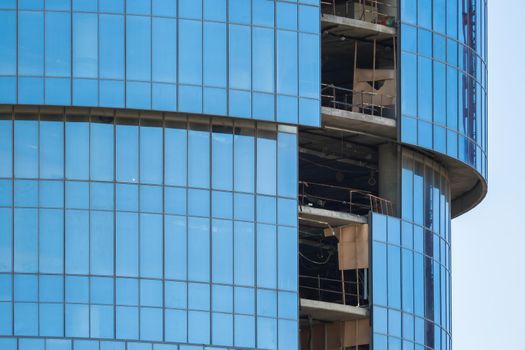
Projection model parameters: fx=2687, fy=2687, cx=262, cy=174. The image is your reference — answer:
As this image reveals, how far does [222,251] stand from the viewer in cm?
11338

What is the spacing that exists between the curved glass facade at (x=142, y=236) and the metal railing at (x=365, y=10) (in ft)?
26.2

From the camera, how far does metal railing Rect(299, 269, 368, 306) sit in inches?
4624

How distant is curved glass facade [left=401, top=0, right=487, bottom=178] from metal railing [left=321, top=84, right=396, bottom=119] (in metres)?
0.90

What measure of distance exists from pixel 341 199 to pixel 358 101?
596 centimetres

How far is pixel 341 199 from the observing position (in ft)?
407

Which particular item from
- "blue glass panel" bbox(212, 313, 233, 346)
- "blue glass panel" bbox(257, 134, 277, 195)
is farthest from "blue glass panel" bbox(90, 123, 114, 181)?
"blue glass panel" bbox(212, 313, 233, 346)

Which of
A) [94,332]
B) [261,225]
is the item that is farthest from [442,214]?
[94,332]

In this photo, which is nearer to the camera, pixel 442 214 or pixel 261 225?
pixel 261 225

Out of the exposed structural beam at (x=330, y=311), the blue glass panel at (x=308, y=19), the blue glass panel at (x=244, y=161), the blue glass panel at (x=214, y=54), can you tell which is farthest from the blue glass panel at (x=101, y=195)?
the blue glass panel at (x=308, y=19)

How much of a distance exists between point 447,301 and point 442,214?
157 inches

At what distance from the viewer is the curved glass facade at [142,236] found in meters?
111

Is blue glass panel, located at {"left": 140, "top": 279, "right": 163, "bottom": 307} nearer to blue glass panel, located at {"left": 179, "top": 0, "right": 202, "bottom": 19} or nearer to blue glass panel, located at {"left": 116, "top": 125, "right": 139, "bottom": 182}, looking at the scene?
blue glass panel, located at {"left": 116, "top": 125, "right": 139, "bottom": 182}

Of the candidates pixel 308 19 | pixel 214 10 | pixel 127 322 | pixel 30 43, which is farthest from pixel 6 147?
pixel 308 19

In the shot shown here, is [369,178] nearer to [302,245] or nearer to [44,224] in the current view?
[302,245]
